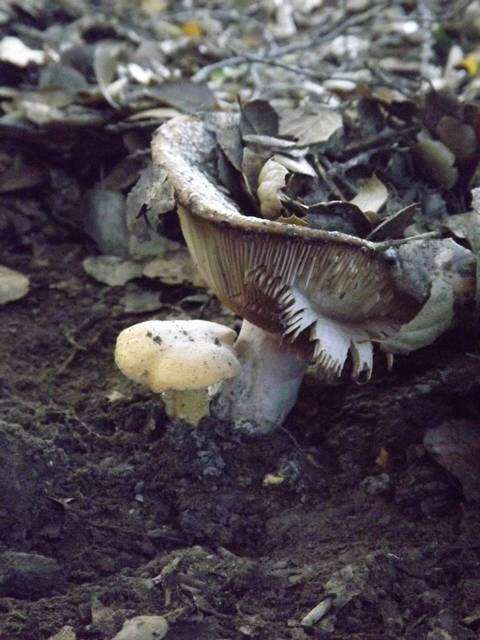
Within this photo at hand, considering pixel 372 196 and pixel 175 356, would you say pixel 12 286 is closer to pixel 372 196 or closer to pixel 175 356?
pixel 175 356

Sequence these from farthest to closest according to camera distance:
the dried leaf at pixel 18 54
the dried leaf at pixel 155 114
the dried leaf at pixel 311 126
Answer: the dried leaf at pixel 18 54 < the dried leaf at pixel 155 114 < the dried leaf at pixel 311 126

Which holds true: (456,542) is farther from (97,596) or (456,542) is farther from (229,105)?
(229,105)

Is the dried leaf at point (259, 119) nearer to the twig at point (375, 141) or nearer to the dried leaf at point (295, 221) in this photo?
the twig at point (375, 141)

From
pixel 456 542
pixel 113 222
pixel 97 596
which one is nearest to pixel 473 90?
pixel 113 222

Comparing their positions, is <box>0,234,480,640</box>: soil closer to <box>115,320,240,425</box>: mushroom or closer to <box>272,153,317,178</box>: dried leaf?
<box>115,320,240,425</box>: mushroom

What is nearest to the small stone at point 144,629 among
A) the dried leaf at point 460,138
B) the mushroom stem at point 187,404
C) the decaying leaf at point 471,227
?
the mushroom stem at point 187,404

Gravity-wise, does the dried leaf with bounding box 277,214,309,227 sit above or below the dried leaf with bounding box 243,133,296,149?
below

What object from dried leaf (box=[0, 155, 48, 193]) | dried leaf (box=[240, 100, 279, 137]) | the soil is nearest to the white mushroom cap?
the soil
